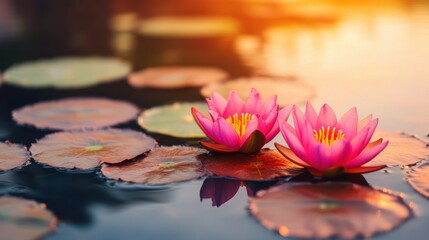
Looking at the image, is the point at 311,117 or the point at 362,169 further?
the point at 311,117

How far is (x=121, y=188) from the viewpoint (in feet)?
6.51

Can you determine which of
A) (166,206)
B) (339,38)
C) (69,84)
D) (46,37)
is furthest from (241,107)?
(46,37)

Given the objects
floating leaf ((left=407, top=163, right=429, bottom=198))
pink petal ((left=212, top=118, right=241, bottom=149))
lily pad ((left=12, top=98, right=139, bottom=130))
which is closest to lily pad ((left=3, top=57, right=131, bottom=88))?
lily pad ((left=12, top=98, right=139, bottom=130))

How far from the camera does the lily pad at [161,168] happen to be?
202cm

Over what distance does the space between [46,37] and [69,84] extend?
1.38 m

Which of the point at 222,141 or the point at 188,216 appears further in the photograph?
the point at 222,141

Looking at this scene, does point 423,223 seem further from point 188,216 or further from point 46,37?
point 46,37

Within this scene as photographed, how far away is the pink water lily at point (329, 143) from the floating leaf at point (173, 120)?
0.49 metres

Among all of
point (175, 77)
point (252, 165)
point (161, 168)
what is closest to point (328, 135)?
point (252, 165)

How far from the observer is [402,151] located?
2162 mm

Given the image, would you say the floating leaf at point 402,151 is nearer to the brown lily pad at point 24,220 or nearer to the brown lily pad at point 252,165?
the brown lily pad at point 252,165

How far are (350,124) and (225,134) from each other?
0.41m

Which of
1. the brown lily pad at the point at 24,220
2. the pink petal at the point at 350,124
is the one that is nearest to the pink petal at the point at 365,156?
the pink petal at the point at 350,124

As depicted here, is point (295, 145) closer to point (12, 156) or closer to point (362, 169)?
point (362, 169)
